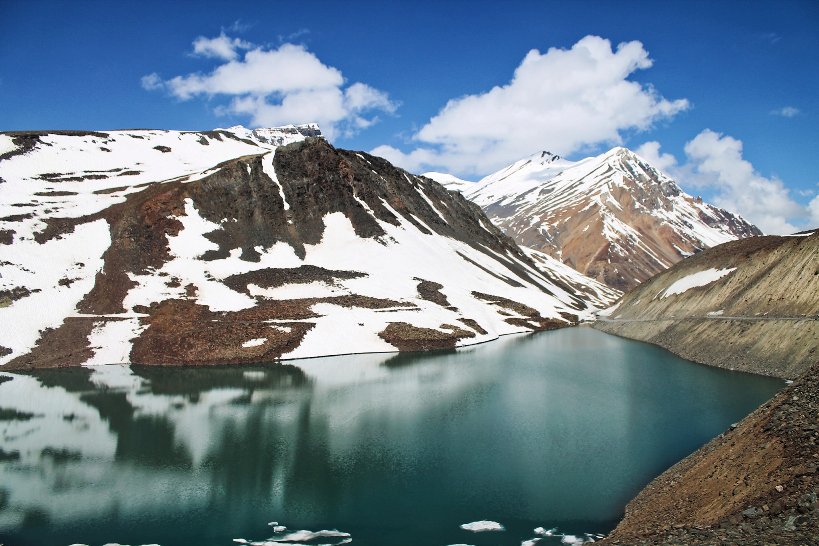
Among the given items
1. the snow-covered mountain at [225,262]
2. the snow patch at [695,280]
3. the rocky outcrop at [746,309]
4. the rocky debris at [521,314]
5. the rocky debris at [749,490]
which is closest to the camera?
the rocky debris at [749,490]

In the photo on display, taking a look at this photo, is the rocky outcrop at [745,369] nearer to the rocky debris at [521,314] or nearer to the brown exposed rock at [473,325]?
the rocky debris at [521,314]

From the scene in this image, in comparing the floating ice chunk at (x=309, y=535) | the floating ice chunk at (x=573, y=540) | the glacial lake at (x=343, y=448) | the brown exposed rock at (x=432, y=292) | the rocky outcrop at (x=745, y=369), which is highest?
the brown exposed rock at (x=432, y=292)

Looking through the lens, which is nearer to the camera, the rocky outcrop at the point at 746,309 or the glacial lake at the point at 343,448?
the glacial lake at the point at 343,448

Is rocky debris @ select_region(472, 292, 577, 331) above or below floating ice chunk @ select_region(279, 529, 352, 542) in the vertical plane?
above

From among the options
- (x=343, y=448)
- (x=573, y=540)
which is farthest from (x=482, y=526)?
(x=343, y=448)

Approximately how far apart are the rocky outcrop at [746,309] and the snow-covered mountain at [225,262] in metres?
25.2

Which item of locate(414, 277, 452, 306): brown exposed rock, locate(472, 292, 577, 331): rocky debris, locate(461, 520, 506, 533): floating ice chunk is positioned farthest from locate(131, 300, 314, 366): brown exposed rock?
locate(461, 520, 506, 533): floating ice chunk

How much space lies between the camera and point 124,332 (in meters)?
65.0

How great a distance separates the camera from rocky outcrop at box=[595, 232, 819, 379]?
51125 mm

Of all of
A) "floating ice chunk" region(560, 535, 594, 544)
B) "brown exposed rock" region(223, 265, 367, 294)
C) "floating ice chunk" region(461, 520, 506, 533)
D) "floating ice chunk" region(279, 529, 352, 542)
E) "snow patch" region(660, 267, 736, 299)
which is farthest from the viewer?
"brown exposed rock" region(223, 265, 367, 294)

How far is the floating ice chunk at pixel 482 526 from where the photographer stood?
2219cm

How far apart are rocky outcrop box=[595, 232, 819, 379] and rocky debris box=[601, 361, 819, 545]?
3046cm

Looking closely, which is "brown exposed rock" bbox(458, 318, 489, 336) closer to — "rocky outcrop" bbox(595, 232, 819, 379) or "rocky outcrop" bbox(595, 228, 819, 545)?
"rocky outcrop" bbox(595, 232, 819, 379)

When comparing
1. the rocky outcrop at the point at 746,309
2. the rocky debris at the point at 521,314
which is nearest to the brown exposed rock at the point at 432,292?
the rocky debris at the point at 521,314
